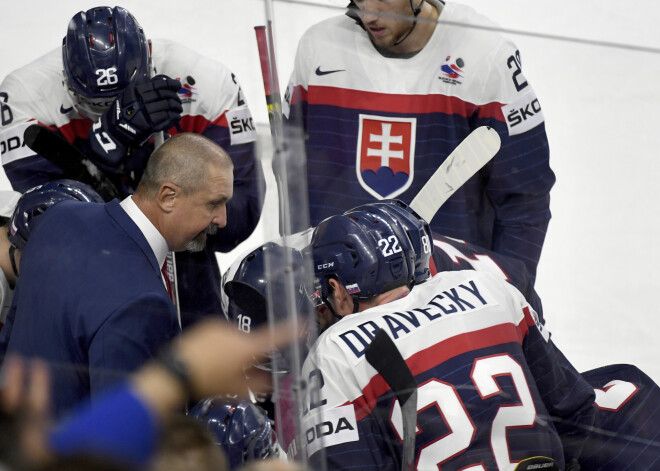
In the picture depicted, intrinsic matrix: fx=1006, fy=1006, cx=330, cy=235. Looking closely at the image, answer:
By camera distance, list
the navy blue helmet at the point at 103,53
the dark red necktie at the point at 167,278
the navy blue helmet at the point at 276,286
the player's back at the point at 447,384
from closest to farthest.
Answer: the navy blue helmet at the point at 276,286 → the player's back at the point at 447,384 → the dark red necktie at the point at 167,278 → the navy blue helmet at the point at 103,53

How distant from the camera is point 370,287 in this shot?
146cm

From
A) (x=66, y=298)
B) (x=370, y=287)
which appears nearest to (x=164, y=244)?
(x=66, y=298)

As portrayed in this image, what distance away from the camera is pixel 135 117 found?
1.83m

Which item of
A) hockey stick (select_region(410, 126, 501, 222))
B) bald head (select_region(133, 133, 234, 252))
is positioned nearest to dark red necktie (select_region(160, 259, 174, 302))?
bald head (select_region(133, 133, 234, 252))

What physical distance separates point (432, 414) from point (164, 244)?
505 mm

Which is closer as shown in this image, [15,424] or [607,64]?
[15,424]

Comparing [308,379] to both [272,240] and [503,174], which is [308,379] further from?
[503,174]

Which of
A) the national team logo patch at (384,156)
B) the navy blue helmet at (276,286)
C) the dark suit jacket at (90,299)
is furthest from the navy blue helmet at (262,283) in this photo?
the national team logo patch at (384,156)

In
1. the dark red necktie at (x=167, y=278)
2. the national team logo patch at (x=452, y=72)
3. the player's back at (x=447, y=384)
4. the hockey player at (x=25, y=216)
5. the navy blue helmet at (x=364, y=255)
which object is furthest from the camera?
the hockey player at (x=25, y=216)

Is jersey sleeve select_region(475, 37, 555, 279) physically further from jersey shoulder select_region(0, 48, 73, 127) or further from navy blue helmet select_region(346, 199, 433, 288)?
jersey shoulder select_region(0, 48, 73, 127)

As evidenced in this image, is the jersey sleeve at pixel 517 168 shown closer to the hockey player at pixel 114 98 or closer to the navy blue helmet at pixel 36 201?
the hockey player at pixel 114 98

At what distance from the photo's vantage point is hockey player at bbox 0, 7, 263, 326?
6.07ft

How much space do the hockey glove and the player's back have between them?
63cm

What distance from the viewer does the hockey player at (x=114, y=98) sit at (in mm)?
1852
